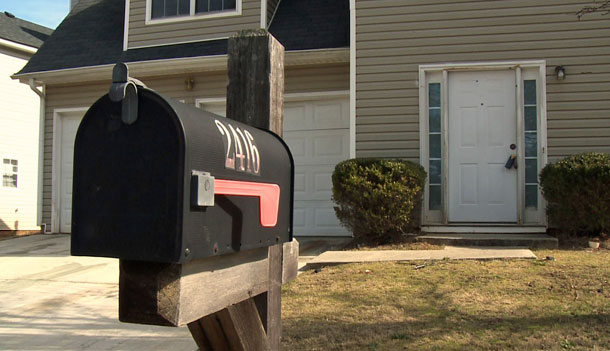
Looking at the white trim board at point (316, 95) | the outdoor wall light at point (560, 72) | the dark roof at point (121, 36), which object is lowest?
the white trim board at point (316, 95)

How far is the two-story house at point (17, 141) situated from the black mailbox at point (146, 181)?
11.9 metres

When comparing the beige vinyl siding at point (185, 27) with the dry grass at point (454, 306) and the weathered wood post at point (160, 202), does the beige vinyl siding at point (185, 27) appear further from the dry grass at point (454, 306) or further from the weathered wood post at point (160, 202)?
the weathered wood post at point (160, 202)

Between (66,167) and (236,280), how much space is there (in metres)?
10.2

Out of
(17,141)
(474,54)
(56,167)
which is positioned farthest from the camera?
(17,141)

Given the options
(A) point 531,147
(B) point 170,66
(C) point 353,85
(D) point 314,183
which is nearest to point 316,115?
(D) point 314,183

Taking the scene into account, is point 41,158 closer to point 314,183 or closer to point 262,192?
point 314,183

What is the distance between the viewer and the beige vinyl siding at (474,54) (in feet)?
25.5

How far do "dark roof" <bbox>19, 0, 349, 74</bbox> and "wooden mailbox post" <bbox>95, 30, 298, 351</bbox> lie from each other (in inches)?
269

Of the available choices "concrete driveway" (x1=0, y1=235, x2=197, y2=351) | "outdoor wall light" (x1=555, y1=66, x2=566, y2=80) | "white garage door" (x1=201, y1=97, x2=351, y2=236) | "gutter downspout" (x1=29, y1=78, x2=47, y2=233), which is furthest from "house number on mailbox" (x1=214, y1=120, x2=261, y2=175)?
"gutter downspout" (x1=29, y1=78, x2=47, y2=233)

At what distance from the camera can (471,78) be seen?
8.19 m

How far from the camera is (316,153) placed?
31.1ft

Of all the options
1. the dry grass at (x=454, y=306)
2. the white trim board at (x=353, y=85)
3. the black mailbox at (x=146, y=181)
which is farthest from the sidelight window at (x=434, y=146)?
the black mailbox at (x=146, y=181)

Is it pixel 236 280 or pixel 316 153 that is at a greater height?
pixel 316 153

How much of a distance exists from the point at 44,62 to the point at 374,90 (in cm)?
647
